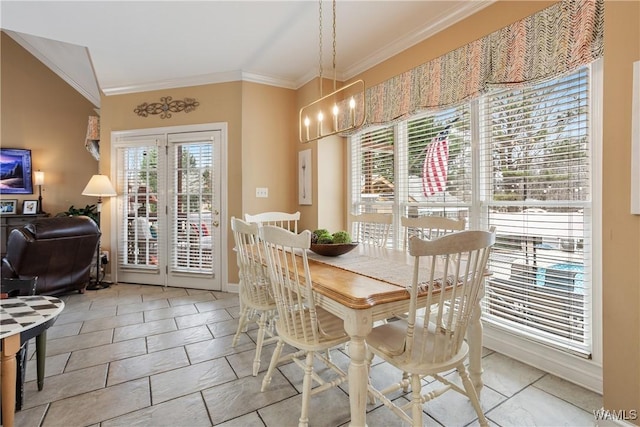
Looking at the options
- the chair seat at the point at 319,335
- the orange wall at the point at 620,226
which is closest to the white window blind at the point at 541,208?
the orange wall at the point at 620,226

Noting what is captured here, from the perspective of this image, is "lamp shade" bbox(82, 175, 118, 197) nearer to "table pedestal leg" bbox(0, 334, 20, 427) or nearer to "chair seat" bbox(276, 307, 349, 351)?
"table pedestal leg" bbox(0, 334, 20, 427)

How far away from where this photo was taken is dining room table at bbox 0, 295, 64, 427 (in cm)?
143

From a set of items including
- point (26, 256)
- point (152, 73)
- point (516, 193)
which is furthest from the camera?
point (152, 73)

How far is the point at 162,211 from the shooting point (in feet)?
13.8

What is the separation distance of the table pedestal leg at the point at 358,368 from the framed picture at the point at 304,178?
2681 mm

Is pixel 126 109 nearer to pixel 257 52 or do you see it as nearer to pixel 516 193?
pixel 257 52

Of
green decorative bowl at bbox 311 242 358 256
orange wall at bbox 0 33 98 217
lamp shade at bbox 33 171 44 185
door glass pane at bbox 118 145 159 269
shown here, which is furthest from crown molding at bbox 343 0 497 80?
lamp shade at bbox 33 171 44 185

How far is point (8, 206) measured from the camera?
534 cm

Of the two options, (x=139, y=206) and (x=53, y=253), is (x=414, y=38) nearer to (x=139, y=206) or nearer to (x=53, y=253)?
(x=139, y=206)

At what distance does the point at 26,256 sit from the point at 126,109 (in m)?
2.27

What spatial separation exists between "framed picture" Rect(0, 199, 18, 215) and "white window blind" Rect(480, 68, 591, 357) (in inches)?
281

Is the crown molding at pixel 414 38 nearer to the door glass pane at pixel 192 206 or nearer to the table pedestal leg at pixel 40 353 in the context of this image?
the door glass pane at pixel 192 206

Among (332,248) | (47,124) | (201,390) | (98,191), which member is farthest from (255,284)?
(47,124)

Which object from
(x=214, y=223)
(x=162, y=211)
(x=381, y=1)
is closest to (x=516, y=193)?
(x=381, y=1)
